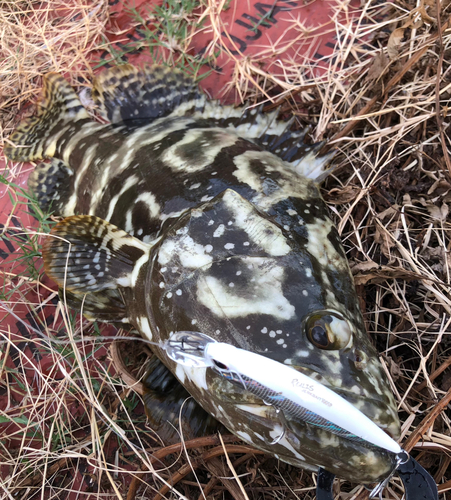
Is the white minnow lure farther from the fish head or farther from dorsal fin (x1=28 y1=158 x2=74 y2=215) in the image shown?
dorsal fin (x1=28 y1=158 x2=74 y2=215)

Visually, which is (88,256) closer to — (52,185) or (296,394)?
(52,185)

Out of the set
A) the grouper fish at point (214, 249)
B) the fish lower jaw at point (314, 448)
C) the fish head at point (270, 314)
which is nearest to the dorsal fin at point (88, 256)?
the grouper fish at point (214, 249)

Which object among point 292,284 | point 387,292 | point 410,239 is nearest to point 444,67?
point 410,239

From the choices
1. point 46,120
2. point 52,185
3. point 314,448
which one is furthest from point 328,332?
point 46,120

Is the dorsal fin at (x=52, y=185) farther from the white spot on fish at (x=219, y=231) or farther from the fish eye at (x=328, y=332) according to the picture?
the fish eye at (x=328, y=332)

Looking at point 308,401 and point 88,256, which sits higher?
point 308,401

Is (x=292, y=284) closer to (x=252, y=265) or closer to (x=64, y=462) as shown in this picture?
(x=252, y=265)
